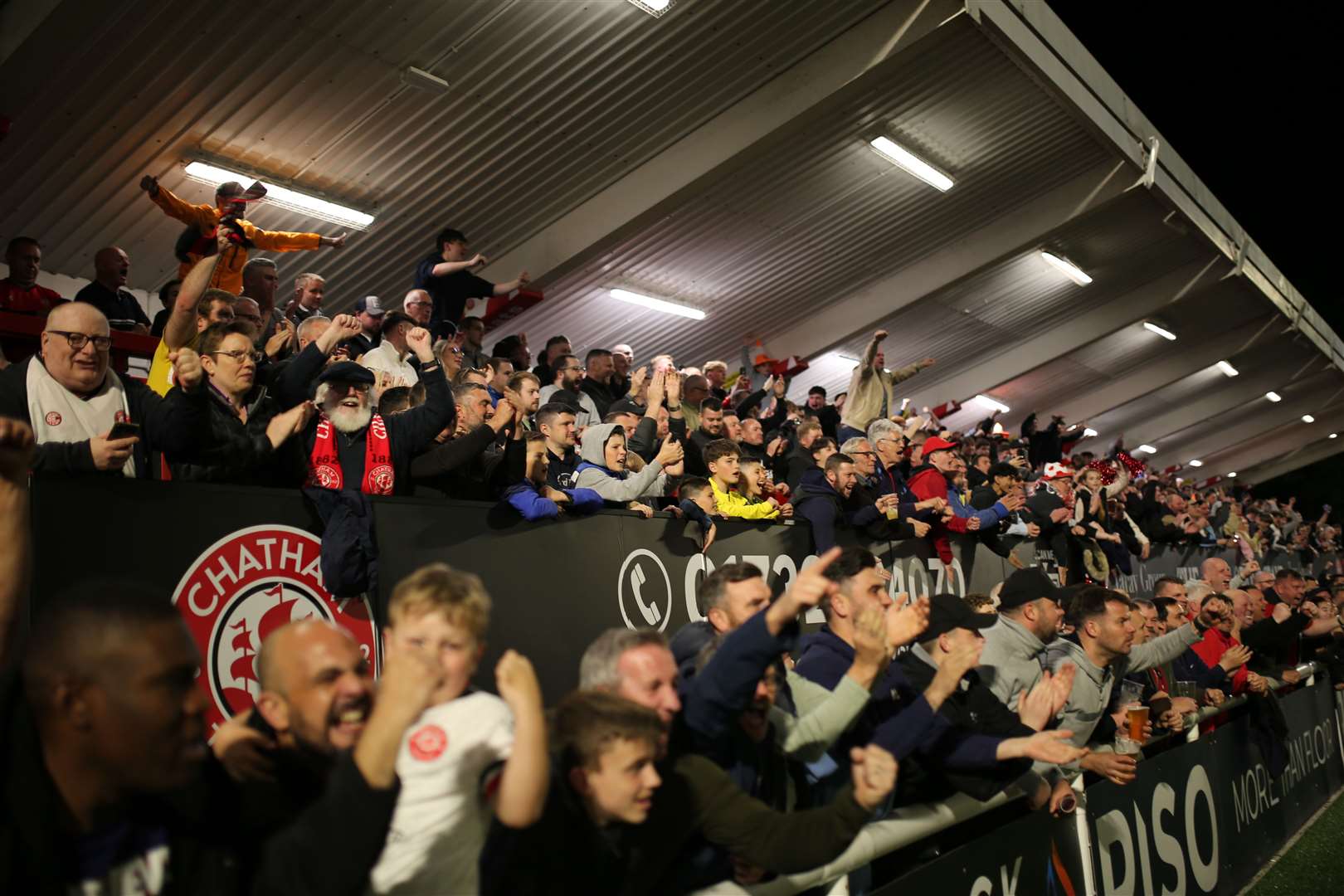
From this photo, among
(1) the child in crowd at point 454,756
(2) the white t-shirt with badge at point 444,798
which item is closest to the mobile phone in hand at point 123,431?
(1) the child in crowd at point 454,756

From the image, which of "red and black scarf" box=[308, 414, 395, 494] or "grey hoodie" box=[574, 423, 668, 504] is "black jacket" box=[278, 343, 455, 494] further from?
"grey hoodie" box=[574, 423, 668, 504]

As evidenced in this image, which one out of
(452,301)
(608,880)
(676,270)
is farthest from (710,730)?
(676,270)

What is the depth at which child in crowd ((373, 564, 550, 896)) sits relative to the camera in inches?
79.4

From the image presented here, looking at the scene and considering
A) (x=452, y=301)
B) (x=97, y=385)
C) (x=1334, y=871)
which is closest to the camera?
(x=97, y=385)

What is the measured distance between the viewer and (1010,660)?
17.0ft

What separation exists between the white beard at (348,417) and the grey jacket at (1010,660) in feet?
10.5

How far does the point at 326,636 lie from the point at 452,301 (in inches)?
324

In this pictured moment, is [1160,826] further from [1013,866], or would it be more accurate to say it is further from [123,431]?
[123,431]

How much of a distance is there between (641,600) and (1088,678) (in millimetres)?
2431

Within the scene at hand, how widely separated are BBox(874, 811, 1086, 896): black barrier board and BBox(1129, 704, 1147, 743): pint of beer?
1.00 m

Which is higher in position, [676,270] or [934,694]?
[676,270]

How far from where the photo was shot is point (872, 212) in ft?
49.4

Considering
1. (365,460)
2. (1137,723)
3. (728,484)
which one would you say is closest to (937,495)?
(728,484)

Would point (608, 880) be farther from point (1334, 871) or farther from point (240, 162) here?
point (240, 162)
